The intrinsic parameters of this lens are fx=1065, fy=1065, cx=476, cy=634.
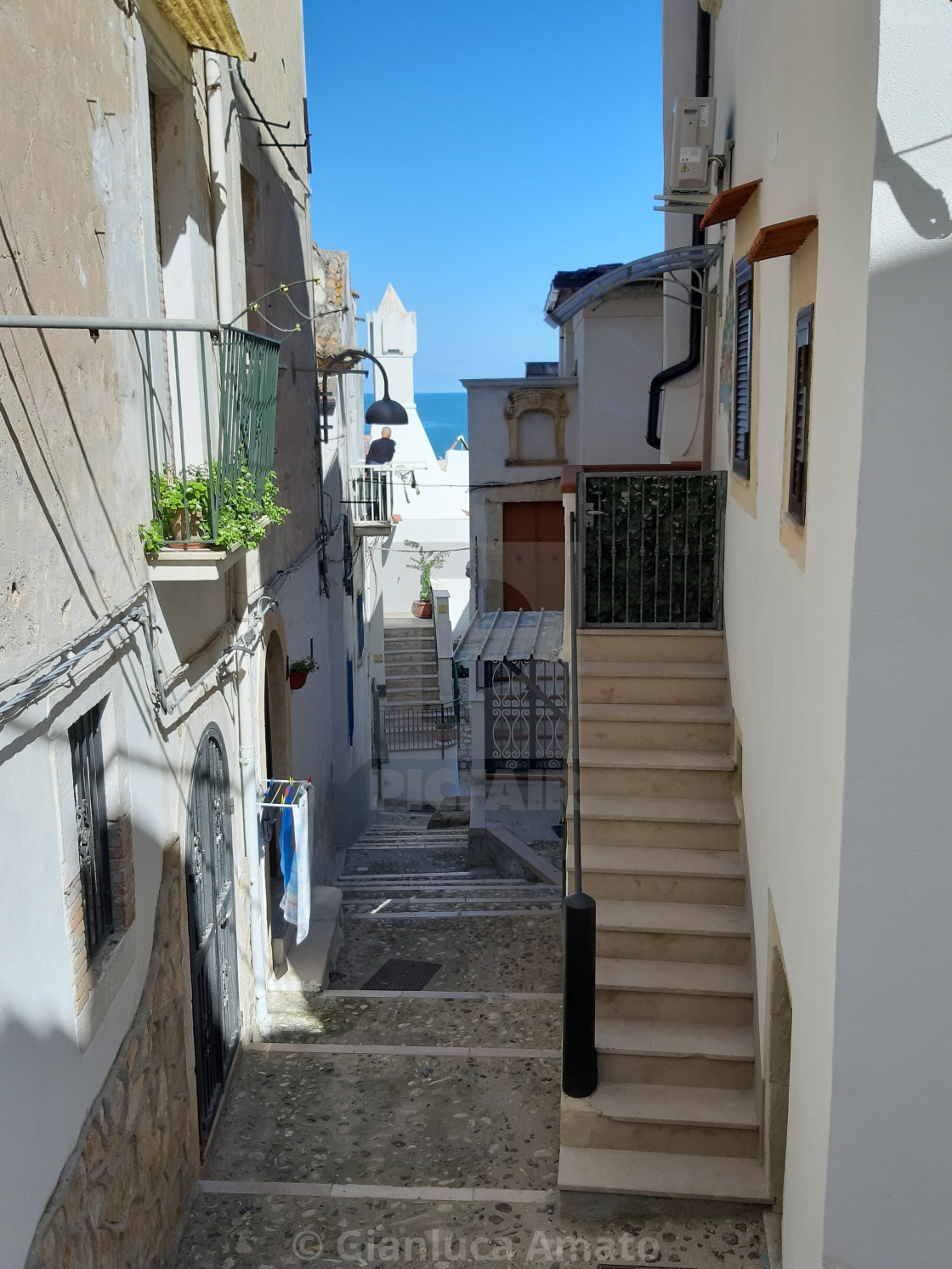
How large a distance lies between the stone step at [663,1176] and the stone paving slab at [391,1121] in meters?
0.29

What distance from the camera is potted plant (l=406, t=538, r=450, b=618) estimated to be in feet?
98.7

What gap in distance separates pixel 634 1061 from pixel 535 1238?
3.92 ft

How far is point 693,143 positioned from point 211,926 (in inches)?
278

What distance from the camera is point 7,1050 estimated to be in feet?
11.6

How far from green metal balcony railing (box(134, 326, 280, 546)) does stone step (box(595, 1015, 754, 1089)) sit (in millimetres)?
3904

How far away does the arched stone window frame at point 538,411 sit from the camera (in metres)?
20.6

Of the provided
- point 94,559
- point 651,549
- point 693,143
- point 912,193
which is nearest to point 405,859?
point 651,549

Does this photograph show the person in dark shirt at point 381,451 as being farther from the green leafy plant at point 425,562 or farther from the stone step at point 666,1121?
the green leafy plant at point 425,562

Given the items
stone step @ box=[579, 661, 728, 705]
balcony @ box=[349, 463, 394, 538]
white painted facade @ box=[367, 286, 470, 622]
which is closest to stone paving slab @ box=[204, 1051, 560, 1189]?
stone step @ box=[579, 661, 728, 705]

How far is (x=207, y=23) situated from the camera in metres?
6.16

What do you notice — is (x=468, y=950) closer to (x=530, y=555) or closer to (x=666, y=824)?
(x=666, y=824)

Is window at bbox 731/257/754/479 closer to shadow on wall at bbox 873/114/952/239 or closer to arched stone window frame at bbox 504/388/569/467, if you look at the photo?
shadow on wall at bbox 873/114/952/239

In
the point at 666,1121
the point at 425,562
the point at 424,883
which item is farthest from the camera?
the point at 425,562

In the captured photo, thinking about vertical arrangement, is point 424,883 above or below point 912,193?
below
